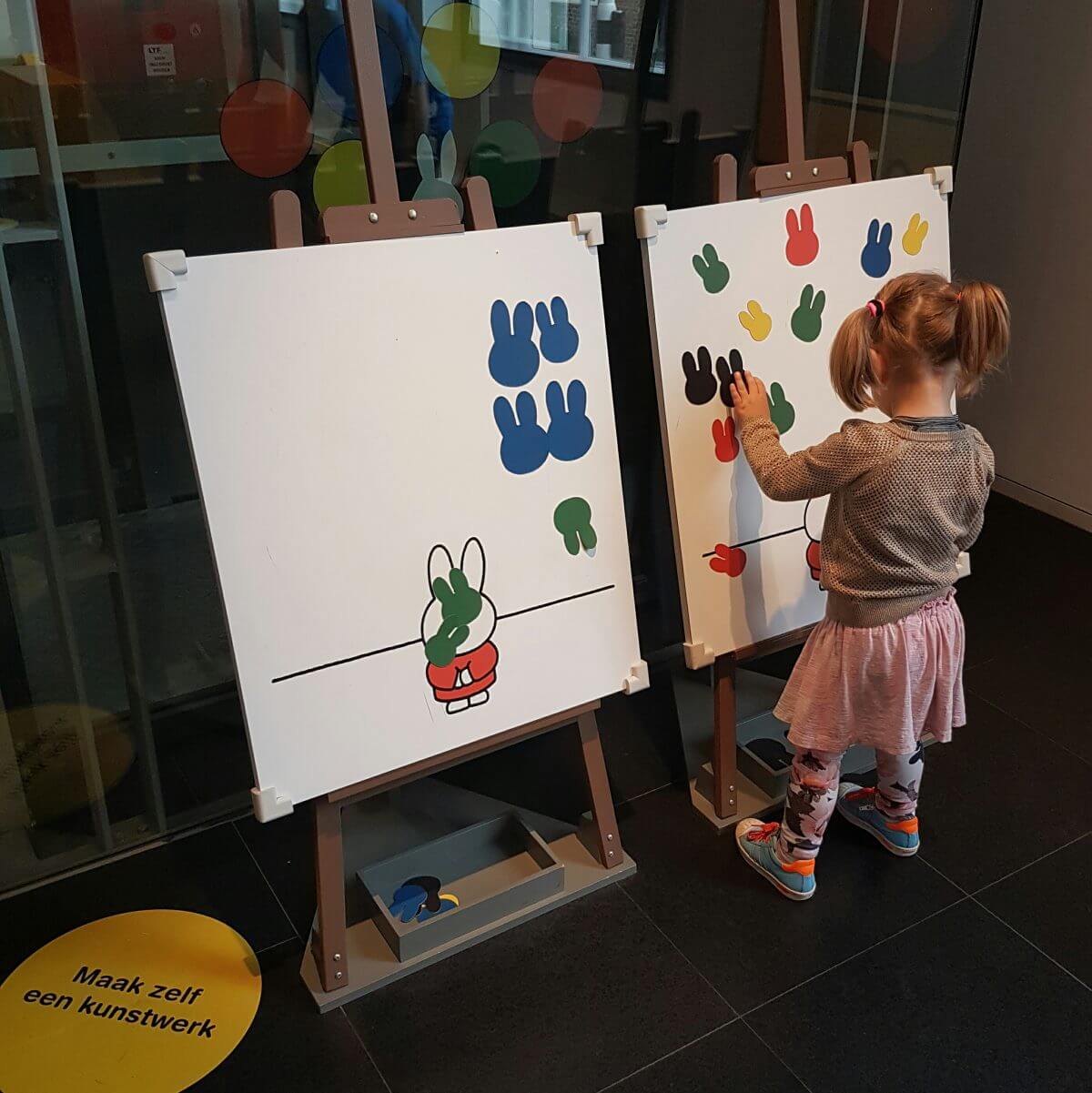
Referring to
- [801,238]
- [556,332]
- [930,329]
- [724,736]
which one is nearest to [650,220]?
[556,332]

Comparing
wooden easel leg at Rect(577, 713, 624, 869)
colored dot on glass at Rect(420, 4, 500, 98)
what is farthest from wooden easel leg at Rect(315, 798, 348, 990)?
colored dot on glass at Rect(420, 4, 500, 98)

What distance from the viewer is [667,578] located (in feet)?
8.91

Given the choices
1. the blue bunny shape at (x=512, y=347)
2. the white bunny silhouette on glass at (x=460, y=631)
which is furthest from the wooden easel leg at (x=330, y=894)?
the blue bunny shape at (x=512, y=347)

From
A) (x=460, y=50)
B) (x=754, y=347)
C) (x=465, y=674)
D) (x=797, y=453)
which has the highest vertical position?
(x=460, y=50)

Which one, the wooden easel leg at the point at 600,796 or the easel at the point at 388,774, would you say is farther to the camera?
the wooden easel leg at the point at 600,796

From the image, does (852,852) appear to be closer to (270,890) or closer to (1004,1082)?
(1004,1082)

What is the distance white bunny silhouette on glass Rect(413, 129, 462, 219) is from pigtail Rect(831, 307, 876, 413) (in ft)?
2.40

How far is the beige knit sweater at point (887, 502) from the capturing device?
5.48ft

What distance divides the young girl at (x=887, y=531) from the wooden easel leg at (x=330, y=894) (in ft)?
2.46

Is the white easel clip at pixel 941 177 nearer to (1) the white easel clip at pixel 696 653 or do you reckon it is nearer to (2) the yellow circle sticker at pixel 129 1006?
(1) the white easel clip at pixel 696 653

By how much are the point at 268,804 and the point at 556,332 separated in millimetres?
817

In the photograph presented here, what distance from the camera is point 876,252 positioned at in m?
2.06

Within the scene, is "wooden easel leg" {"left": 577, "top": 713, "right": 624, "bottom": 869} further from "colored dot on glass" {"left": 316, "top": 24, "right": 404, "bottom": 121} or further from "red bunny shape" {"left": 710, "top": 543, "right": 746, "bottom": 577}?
"colored dot on glass" {"left": 316, "top": 24, "right": 404, "bottom": 121}

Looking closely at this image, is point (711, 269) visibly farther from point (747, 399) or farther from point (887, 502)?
point (887, 502)
